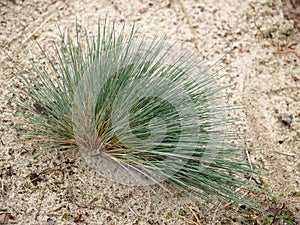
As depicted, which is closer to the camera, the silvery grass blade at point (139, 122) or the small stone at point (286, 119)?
the silvery grass blade at point (139, 122)

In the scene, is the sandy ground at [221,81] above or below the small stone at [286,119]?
above

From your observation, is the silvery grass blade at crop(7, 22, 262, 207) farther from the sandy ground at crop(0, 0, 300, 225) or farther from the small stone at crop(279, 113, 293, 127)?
the small stone at crop(279, 113, 293, 127)

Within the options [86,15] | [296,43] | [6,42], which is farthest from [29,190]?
[296,43]

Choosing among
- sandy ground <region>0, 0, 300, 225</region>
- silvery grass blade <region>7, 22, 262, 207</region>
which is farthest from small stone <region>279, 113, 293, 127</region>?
silvery grass blade <region>7, 22, 262, 207</region>

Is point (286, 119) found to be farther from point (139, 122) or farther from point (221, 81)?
point (139, 122)

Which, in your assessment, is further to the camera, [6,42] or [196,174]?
[6,42]

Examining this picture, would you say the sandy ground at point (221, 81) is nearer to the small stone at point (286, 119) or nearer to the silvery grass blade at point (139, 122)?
the small stone at point (286, 119)

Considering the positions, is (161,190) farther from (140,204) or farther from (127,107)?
(127,107)

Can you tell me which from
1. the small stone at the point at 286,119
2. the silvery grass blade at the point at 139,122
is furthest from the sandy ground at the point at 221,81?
the silvery grass blade at the point at 139,122

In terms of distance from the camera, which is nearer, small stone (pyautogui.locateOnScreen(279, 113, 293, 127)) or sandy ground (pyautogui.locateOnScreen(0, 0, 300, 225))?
sandy ground (pyautogui.locateOnScreen(0, 0, 300, 225))
